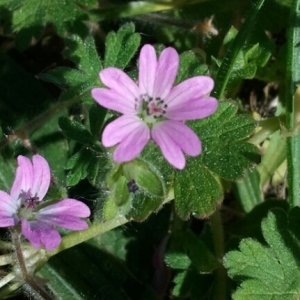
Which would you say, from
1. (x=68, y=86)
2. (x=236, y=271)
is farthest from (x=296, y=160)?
(x=68, y=86)

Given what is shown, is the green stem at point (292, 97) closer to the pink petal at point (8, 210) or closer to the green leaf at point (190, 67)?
the green leaf at point (190, 67)

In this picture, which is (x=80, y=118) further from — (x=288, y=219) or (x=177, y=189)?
(x=288, y=219)

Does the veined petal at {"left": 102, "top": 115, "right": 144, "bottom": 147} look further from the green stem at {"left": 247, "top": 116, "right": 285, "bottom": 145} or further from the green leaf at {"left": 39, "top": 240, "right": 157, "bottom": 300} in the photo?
the green leaf at {"left": 39, "top": 240, "right": 157, "bottom": 300}

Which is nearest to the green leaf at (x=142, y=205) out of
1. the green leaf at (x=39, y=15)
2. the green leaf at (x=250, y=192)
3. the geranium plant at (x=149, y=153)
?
the geranium plant at (x=149, y=153)

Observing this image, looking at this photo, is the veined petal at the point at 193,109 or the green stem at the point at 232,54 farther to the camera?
the green stem at the point at 232,54

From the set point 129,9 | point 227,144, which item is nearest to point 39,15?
point 129,9

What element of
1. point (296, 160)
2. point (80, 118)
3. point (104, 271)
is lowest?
point (104, 271)
